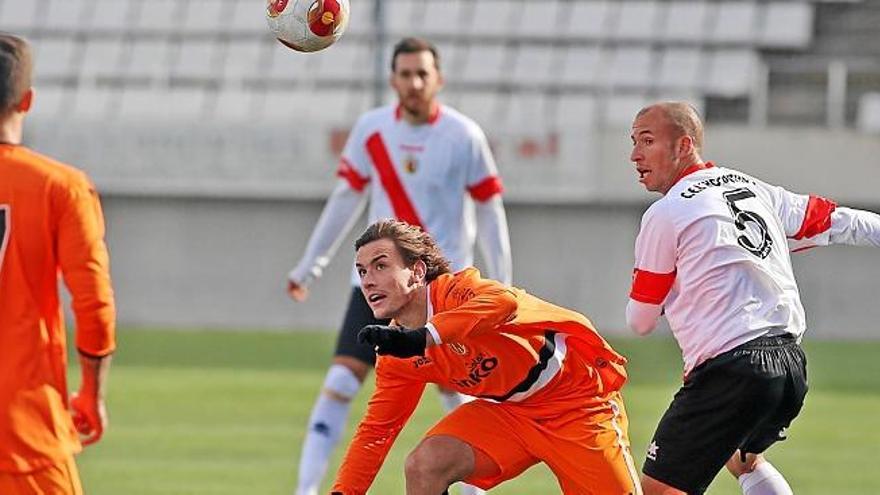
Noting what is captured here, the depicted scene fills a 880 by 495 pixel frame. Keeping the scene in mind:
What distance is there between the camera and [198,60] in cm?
2606

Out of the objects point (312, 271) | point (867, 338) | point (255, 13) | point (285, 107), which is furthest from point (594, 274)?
point (312, 271)

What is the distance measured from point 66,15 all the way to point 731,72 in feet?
32.7

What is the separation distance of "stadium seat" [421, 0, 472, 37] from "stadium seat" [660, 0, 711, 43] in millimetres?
2855

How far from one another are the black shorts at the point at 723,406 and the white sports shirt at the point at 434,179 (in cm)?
288

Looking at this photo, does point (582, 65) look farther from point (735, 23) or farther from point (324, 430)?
point (324, 430)

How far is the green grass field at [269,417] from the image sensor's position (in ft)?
33.0

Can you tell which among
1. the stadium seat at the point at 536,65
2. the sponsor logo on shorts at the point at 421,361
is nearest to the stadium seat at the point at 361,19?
the stadium seat at the point at 536,65

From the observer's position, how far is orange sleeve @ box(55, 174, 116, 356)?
17.4ft

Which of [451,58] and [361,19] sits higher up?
[361,19]

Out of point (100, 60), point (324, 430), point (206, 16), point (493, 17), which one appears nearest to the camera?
point (324, 430)

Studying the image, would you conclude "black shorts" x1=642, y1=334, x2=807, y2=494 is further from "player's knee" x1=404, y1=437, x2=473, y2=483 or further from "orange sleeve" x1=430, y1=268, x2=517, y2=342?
"orange sleeve" x1=430, y1=268, x2=517, y2=342

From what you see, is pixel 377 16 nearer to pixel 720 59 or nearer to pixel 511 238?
pixel 511 238

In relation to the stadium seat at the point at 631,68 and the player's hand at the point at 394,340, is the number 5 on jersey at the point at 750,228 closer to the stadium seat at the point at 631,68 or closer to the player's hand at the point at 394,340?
the player's hand at the point at 394,340

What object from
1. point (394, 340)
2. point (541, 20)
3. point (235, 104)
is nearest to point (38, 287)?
point (394, 340)
